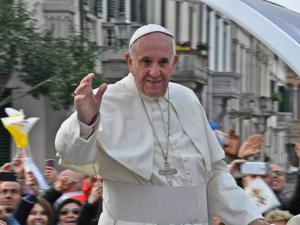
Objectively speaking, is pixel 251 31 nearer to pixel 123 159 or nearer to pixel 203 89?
pixel 123 159

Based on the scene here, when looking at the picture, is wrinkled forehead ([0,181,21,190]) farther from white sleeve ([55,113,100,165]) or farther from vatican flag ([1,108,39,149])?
white sleeve ([55,113,100,165])

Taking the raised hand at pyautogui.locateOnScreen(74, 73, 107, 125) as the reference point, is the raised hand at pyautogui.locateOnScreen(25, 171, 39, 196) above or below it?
below

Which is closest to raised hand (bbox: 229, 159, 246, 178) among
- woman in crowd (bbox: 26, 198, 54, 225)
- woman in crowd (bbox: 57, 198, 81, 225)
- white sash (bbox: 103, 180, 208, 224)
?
woman in crowd (bbox: 57, 198, 81, 225)

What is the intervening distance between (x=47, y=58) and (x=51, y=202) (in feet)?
37.1

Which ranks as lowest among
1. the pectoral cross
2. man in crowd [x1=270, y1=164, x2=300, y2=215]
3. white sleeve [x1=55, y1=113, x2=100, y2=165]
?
man in crowd [x1=270, y1=164, x2=300, y2=215]

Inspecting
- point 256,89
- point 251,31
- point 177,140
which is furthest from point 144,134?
point 256,89

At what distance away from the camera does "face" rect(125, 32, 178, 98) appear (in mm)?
4285

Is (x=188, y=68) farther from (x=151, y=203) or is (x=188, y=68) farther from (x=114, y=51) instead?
(x=151, y=203)

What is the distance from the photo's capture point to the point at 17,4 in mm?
18594

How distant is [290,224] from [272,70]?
40.3 m

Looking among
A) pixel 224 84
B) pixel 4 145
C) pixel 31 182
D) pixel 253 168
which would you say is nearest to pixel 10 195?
pixel 31 182

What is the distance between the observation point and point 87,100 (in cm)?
398

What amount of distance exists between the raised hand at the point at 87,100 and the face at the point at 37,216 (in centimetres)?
310

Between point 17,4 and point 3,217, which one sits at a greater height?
point 17,4
